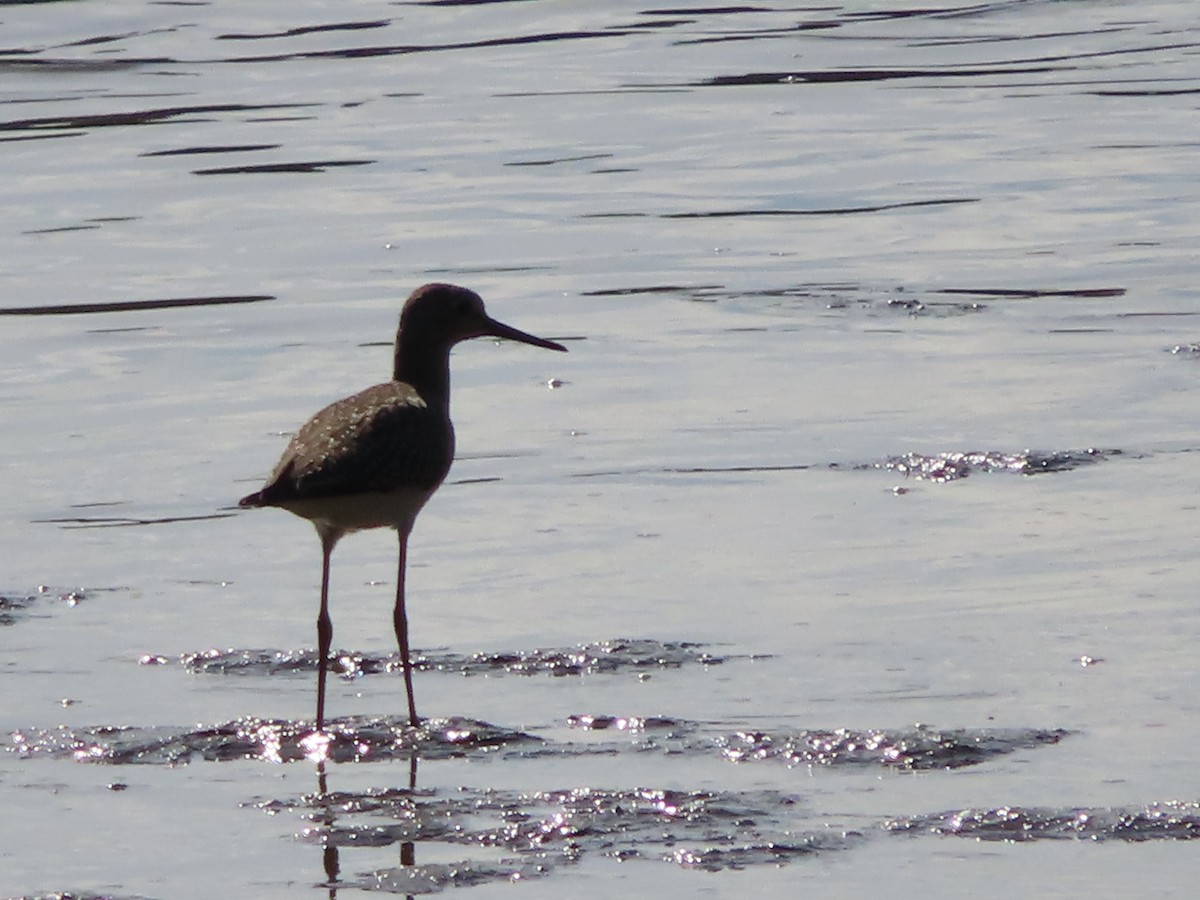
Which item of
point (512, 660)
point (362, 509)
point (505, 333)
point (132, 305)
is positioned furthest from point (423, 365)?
point (132, 305)

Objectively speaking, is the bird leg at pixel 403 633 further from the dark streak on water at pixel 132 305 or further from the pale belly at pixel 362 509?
the dark streak on water at pixel 132 305

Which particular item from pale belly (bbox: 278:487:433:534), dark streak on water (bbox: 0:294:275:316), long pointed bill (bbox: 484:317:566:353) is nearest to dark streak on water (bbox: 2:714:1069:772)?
pale belly (bbox: 278:487:433:534)

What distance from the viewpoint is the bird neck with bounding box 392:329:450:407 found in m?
8.76

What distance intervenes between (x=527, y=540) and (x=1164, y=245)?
6819mm

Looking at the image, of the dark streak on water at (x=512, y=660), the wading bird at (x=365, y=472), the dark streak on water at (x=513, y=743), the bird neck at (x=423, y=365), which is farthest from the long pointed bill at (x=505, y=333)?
the dark streak on water at (x=513, y=743)

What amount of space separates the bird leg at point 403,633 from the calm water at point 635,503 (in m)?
0.11

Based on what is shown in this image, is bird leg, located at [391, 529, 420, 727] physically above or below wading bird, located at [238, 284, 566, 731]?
below

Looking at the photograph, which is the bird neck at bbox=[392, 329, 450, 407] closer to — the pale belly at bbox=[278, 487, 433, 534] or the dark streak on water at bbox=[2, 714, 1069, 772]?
the pale belly at bbox=[278, 487, 433, 534]

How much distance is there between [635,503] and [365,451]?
2.36 m

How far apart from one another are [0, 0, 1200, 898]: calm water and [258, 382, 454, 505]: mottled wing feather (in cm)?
58

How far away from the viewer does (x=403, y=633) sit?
778cm

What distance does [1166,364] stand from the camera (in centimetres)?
1202

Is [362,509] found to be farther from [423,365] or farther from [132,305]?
[132,305]

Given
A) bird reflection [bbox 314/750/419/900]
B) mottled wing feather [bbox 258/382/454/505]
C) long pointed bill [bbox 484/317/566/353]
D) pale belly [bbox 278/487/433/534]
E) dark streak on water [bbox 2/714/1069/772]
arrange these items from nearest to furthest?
1. bird reflection [bbox 314/750/419/900]
2. dark streak on water [bbox 2/714/1069/772]
3. mottled wing feather [bbox 258/382/454/505]
4. pale belly [bbox 278/487/433/534]
5. long pointed bill [bbox 484/317/566/353]
